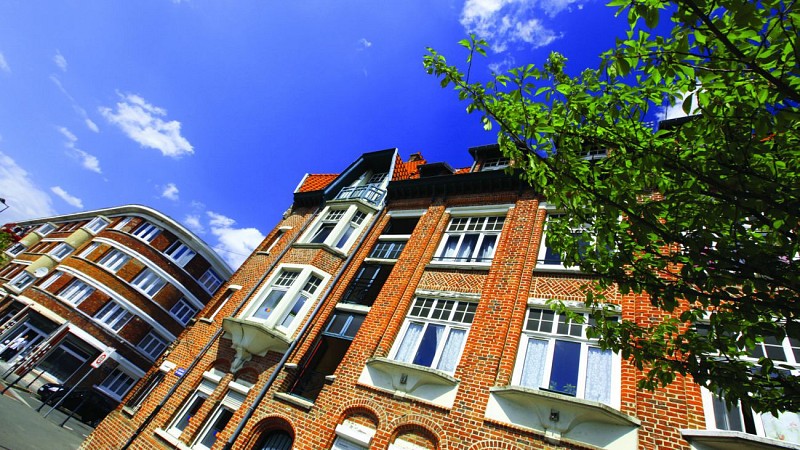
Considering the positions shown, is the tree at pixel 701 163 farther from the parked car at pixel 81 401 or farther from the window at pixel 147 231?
the window at pixel 147 231

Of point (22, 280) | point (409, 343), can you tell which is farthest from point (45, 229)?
point (409, 343)

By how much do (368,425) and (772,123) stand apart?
30.8ft

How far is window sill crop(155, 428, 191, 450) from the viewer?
11312 mm

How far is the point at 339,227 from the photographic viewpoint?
15.6 m

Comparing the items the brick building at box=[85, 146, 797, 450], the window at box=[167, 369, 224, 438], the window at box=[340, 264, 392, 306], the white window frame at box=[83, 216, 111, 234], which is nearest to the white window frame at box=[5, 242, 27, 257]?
the white window frame at box=[83, 216, 111, 234]

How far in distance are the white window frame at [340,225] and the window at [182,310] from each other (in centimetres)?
1871

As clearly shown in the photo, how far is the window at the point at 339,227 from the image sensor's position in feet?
50.8

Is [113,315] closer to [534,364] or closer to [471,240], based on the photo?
[471,240]

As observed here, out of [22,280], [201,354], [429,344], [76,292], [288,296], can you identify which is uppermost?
[288,296]

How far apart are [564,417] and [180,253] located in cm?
3155

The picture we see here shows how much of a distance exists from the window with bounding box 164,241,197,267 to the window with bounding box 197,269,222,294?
1.90 metres

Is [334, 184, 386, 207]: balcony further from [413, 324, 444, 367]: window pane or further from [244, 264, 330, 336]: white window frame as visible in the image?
[413, 324, 444, 367]: window pane

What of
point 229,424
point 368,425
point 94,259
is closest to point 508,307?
point 368,425

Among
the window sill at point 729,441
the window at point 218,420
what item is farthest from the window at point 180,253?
the window sill at point 729,441
